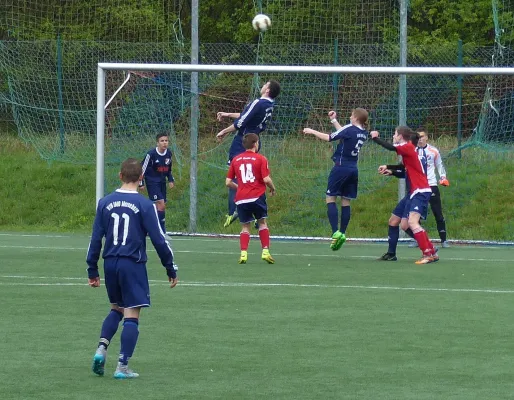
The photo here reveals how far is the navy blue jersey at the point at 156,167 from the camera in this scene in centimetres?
1844

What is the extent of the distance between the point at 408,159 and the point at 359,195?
6.34 meters

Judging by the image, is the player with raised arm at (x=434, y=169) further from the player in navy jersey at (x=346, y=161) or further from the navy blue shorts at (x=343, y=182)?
the navy blue shorts at (x=343, y=182)

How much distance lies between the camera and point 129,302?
25.1ft

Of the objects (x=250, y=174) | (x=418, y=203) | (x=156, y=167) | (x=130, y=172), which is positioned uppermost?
(x=130, y=172)

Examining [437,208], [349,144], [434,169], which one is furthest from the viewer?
[437,208]

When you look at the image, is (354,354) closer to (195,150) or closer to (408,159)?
(408,159)

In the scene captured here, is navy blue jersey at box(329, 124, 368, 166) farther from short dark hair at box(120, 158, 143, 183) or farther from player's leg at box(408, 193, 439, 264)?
short dark hair at box(120, 158, 143, 183)

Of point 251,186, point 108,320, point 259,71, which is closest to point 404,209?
point 251,186

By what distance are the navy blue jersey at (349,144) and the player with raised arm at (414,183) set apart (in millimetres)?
1051

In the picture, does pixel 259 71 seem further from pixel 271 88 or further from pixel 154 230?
pixel 154 230

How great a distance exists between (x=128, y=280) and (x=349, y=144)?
8.66 metres

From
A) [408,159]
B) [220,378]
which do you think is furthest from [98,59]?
[220,378]

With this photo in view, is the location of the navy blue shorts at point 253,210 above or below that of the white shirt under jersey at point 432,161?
below

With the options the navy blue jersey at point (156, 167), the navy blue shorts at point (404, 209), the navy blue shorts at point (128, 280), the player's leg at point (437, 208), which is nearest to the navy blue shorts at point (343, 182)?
the navy blue shorts at point (404, 209)
